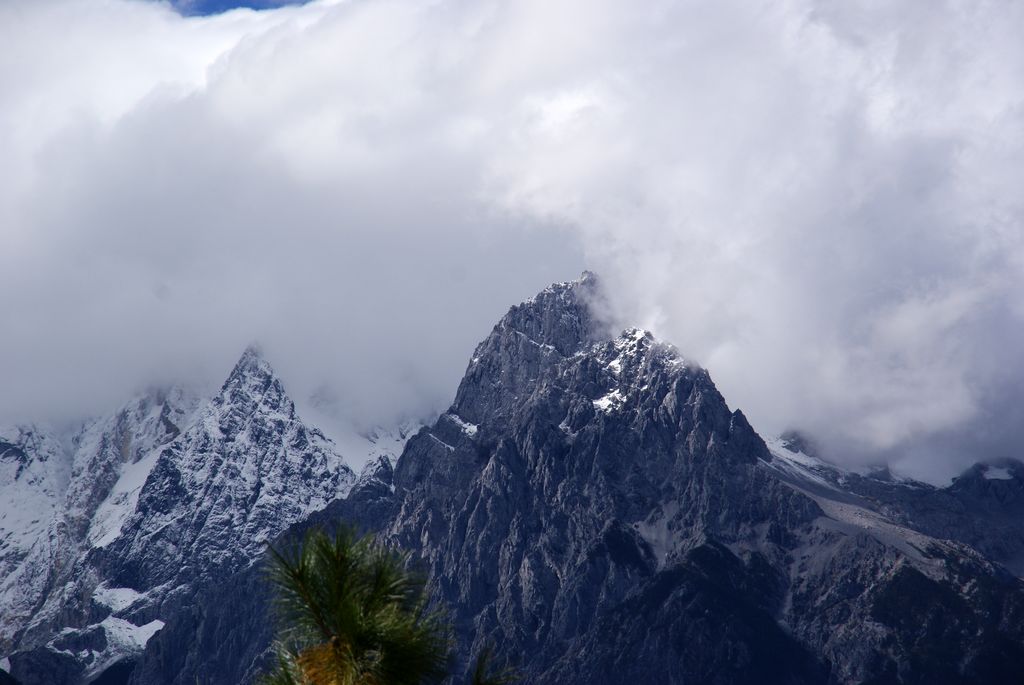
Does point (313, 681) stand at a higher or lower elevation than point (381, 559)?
Result: lower

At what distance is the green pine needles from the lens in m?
38.9

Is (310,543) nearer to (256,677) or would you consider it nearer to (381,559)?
(381,559)

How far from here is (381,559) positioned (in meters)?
39.8

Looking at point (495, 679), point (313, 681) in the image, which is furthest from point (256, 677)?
point (495, 679)

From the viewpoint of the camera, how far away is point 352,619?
39312 millimetres

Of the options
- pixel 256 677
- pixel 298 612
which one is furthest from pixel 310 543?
pixel 256 677

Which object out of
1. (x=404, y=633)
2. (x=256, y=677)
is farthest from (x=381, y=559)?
(x=256, y=677)

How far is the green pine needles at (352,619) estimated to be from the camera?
3894 cm

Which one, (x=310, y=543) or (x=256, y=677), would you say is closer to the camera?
(x=310, y=543)

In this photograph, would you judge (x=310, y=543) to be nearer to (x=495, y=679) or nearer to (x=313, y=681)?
(x=313, y=681)

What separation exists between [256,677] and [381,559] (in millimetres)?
4611

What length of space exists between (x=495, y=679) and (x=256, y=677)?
573cm

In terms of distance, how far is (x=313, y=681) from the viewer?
39250mm

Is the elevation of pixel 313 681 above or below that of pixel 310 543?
below
